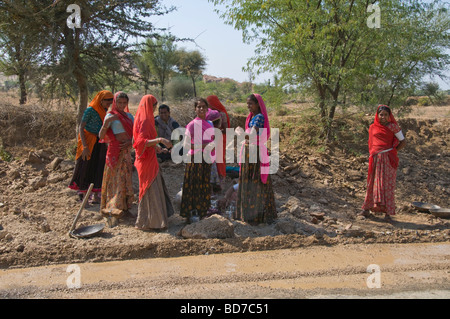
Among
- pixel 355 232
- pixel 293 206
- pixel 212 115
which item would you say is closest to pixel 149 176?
pixel 212 115

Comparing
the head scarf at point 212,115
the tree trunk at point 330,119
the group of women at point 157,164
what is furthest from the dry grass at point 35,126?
the tree trunk at point 330,119

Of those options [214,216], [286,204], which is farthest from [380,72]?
[214,216]

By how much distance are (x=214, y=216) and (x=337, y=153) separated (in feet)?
14.9

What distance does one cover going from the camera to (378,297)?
3475 mm

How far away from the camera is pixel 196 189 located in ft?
16.4

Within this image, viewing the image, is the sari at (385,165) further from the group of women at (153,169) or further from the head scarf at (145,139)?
the head scarf at (145,139)

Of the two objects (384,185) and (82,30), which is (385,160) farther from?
(82,30)

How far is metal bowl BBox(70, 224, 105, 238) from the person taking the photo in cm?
468

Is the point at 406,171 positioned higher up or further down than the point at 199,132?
further down

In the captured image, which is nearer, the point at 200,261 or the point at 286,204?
the point at 200,261

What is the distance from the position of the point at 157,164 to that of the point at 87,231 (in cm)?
125

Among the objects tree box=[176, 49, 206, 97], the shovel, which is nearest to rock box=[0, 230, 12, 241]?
the shovel

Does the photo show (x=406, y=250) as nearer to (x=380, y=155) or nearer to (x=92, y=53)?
(x=380, y=155)

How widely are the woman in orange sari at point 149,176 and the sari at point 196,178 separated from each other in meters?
0.32
